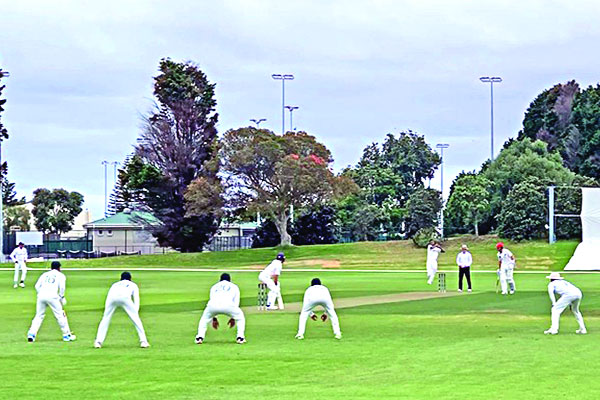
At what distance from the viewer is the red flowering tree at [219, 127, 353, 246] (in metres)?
85.2

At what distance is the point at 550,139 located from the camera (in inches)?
4579

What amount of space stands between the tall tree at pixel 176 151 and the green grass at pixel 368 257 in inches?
272

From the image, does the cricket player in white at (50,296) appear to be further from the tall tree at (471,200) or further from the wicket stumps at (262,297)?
the tall tree at (471,200)

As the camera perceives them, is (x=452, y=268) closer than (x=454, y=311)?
No

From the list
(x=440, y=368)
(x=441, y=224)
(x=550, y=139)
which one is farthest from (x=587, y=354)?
(x=550, y=139)

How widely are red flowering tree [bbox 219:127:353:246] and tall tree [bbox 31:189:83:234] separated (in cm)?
6930

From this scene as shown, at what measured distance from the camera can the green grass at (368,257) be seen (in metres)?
76.0

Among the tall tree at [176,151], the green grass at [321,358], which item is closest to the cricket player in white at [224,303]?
the green grass at [321,358]

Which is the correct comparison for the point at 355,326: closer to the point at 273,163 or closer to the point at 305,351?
the point at 305,351

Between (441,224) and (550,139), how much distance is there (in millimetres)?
26449

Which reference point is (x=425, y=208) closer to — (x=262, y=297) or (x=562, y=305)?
(x=262, y=297)

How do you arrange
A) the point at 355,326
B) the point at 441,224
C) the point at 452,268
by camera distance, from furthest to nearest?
the point at 441,224 → the point at 452,268 → the point at 355,326

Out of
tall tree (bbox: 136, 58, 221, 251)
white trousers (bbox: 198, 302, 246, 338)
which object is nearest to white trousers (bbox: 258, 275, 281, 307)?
white trousers (bbox: 198, 302, 246, 338)

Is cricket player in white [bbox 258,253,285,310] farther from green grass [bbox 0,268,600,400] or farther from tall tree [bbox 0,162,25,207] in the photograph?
tall tree [bbox 0,162,25,207]
